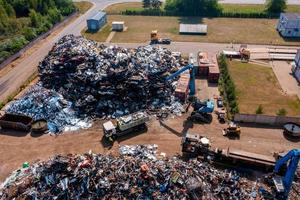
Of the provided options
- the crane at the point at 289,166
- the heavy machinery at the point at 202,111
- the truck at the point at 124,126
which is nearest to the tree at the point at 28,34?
the truck at the point at 124,126

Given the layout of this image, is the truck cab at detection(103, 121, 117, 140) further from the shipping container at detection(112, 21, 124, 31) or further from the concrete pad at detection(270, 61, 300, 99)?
the shipping container at detection(112, 21, 124, 31)

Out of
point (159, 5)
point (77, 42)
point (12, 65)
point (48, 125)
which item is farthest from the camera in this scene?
point (159, 5)

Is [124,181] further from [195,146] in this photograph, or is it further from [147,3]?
[147,3]

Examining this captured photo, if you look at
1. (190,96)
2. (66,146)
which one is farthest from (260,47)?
(66,146)

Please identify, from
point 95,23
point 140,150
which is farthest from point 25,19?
point 140,150

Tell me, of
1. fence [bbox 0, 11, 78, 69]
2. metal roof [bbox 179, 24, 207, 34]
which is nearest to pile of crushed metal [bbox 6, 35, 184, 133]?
fence [bbox 0, 11, 78, 69]

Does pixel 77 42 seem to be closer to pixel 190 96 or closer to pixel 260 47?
pixel 190 96
